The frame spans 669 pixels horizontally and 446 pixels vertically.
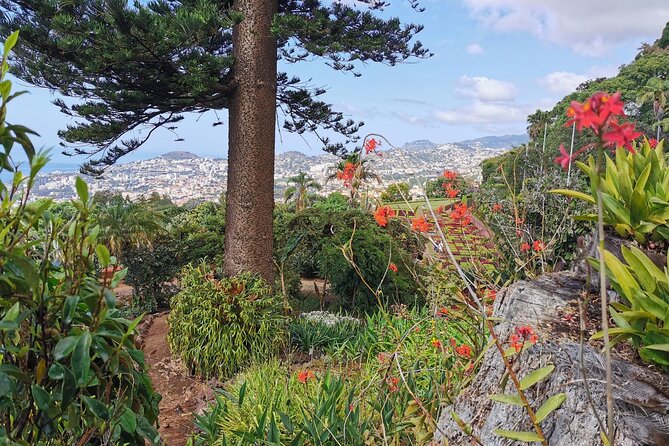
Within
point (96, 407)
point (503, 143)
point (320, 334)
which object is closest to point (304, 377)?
point (96, 407)

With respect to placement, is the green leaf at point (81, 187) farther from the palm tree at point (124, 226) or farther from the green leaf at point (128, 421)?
the palm tree at point (124, 226)

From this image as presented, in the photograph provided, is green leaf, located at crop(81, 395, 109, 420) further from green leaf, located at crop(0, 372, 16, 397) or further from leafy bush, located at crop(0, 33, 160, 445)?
green leaf, located at crop(0, 372, 16, 397)

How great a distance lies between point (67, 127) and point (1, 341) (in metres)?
6.11

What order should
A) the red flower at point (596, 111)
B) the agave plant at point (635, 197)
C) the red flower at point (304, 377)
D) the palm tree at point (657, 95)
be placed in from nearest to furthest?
the red flower at point (596, 111) → the agave plant at point (635, 197) → the red flower at point (304, 377) → the palm tree at point (657, 95)

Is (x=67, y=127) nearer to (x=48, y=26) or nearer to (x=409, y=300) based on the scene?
(x=48, y=26)

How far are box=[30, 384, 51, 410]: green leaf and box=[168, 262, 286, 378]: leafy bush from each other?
11.9ft

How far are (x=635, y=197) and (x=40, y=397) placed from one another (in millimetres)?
2146

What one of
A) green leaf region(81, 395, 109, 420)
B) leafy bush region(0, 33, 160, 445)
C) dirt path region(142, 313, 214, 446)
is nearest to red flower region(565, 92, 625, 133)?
leafy bush region(0, 33, 160, 445)

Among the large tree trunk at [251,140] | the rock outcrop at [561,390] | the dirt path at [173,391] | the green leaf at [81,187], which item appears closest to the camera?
the green leaf at [81,187]

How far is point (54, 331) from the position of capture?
44.6 inches

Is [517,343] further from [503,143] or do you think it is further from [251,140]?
[251,140]

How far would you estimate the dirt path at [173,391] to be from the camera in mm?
3750

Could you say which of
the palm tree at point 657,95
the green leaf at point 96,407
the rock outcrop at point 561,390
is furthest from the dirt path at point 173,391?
the palm tree at point 657,95

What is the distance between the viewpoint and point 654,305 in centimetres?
171
